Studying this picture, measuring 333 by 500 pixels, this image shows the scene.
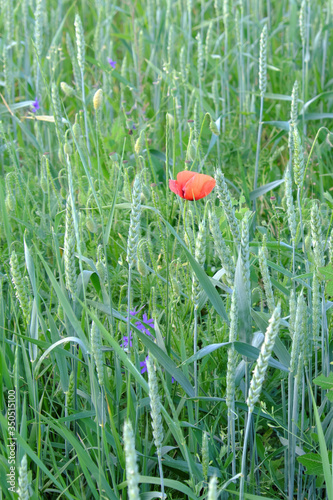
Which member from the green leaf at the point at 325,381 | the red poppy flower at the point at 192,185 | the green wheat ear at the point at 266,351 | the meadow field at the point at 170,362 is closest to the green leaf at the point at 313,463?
the meadow field at the point at 170,362

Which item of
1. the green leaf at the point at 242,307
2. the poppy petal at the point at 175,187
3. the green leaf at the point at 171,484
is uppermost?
the poppy petal at the point at 175,187

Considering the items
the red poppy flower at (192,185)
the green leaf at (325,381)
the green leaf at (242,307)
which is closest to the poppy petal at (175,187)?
the red poppy flower at (192,185)

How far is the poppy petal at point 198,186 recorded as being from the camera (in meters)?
1.02

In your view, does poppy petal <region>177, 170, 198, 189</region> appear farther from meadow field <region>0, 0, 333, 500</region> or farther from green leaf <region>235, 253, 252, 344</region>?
green leaf <region>235, 253, 252, 344</region>

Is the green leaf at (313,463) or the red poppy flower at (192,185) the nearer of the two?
the green leaf at (313,463)

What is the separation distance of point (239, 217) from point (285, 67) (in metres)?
1.47

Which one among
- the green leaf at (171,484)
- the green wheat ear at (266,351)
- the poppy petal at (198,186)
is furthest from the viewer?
the poppy petal at (198,186)

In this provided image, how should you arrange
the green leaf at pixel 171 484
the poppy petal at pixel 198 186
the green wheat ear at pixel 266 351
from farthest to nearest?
the poppy petal at pixel 198 186, the green leaf at pixel 171 484, the green wheat ear at pixel 266 351

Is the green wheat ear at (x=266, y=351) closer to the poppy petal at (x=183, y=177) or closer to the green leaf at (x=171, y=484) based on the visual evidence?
the green leaf at (x=171, y=484)

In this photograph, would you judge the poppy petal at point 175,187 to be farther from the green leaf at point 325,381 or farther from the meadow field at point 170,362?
the green leaf at point 325,381

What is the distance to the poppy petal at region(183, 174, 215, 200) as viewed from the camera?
1016mm

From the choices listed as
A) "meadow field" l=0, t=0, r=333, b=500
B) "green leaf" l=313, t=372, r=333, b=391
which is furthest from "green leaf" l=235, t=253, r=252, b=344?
"green leaf" l=313, t=372, r=333, b=391

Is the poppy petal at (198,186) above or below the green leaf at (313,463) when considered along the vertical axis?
above

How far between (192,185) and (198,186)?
0.01 m
